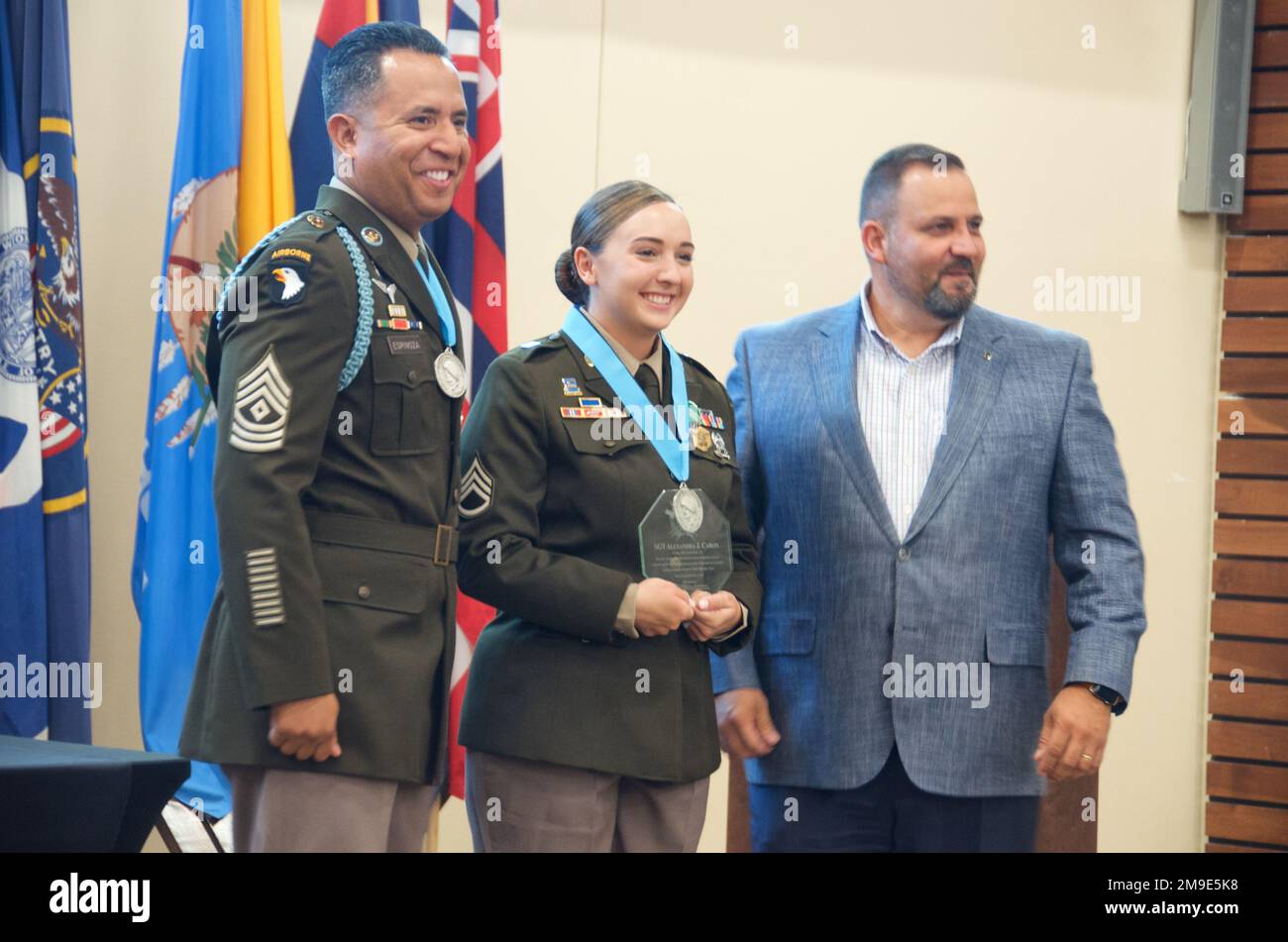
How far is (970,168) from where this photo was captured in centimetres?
439

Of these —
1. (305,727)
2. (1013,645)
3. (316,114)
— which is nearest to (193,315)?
(316,114)

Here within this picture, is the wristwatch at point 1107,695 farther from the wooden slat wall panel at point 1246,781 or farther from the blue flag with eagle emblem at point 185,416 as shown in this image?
the wooden slat wall panel at point 1246,781

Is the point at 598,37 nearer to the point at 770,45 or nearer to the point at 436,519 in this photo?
the point at 770,45

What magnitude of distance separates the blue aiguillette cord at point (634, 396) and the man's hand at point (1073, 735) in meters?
0.73

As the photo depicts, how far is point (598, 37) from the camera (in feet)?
13.8

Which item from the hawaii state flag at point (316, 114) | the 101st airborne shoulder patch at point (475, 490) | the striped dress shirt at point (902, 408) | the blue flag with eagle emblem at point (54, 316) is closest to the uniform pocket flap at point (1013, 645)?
the striped dress shirt at point (902, 408)

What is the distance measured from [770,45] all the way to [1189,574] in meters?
2.14

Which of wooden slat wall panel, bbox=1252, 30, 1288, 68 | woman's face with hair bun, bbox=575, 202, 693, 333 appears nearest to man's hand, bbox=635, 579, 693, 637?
woman's face with hair bun, bbox=575, 202, 693, 333

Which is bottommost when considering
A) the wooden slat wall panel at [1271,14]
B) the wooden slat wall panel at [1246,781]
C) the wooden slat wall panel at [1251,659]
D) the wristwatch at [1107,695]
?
the wooden slat wall panel at [1246,781]

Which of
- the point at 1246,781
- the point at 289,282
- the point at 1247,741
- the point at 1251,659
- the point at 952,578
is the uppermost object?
the point at 289,282

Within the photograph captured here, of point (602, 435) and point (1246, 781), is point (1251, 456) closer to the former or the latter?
point (1246, 781)

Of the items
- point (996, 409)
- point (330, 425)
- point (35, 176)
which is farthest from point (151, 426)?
point (996, 409)

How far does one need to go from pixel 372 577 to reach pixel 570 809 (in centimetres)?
47

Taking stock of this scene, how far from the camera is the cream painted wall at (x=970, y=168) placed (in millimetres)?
4207
